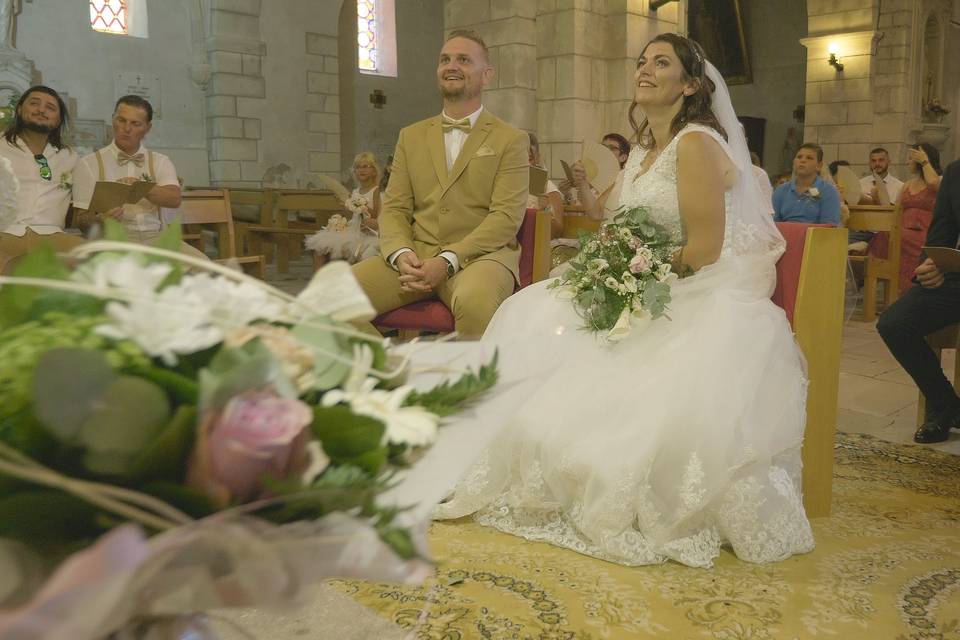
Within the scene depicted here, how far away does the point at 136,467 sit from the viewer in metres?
0.67

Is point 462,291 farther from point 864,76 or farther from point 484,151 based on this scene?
point 864,76

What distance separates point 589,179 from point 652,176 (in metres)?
3.60

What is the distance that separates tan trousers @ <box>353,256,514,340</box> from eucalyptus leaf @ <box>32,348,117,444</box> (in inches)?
103

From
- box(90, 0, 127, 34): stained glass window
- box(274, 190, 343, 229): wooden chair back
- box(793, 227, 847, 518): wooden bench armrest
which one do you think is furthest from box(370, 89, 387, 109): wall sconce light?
box(793, 227, 847, 518): wooden bench armrest

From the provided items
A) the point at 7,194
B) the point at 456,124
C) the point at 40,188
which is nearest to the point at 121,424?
the point at 7,194

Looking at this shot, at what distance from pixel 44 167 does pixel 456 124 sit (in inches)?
97.6

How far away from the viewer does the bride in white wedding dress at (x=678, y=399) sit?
8.13ft

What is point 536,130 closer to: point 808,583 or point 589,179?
point 589,179

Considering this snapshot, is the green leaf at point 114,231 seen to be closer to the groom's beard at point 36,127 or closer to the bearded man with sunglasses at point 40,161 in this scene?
the bearded man with sunglasses at point 40,161

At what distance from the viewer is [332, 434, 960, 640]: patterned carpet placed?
6.81ft

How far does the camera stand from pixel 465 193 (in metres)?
3.65

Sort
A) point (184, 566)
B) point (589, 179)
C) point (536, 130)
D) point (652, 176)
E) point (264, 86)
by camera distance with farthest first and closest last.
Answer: point (264, 86) < point (536, 130) < point (589, 179) < point (652, 176) < point (184, 566)

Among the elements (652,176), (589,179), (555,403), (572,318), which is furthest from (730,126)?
(589,179)

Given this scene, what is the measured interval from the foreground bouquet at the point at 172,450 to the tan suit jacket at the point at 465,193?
9.06 ft
